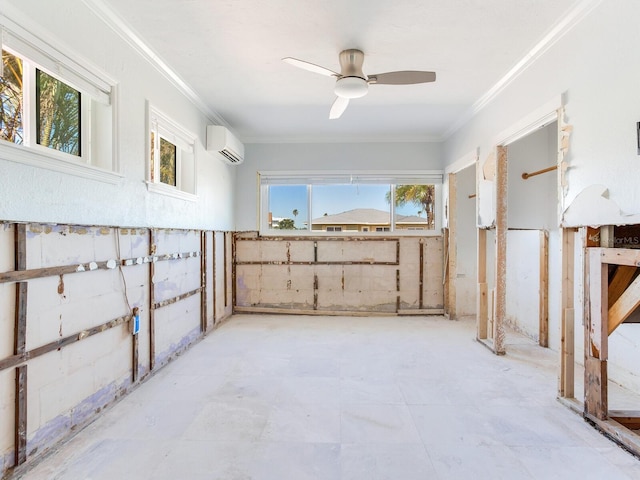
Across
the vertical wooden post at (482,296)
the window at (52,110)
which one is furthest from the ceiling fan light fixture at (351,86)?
the vertical wooden post at (482,296)

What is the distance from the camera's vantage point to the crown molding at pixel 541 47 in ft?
7.36

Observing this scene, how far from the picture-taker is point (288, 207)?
18.3ft

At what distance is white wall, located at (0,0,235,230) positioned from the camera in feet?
5.71

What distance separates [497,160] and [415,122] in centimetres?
153

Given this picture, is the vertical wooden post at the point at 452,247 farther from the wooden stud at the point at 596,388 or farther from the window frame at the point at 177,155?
the window frame at the point at 177,155

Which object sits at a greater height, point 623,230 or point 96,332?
point 623,230

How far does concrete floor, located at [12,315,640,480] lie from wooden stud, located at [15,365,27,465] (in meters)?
0.10

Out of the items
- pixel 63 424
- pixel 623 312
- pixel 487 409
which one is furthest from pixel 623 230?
pixel 63 424

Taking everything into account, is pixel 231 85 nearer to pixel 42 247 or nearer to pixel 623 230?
pixel 42 247

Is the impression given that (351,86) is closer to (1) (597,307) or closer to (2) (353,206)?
(1) (597,307)

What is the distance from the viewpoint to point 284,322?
4.87 meters

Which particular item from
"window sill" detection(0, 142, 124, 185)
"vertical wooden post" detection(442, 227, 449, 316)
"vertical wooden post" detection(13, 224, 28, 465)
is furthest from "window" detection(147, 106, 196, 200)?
"vertical wooden post" detection(442, 227, 449, 316)

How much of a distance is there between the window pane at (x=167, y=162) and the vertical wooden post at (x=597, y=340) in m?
3.73

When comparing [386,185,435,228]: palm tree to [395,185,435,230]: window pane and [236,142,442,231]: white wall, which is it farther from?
[236,142,442,231]: white wall
